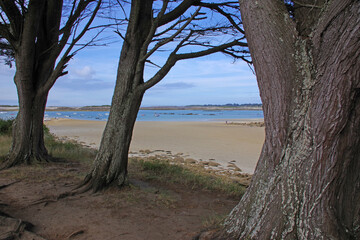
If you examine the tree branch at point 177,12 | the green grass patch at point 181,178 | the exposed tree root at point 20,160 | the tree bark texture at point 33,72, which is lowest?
the green grass patch at point 181,178

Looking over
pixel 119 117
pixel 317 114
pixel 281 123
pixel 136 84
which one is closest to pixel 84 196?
pixel 119 117

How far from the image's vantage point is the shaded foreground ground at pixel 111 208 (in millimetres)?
3701

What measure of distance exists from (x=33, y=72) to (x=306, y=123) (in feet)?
24.2

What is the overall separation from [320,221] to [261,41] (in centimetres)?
180

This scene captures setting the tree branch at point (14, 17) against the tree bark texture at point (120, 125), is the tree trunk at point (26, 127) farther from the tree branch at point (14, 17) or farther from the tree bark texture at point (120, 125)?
the tree bark texture at point (120, 125)

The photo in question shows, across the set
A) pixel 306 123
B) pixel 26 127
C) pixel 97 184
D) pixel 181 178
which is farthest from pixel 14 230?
pixel 26 127

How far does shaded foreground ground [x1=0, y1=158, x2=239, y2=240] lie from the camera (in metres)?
3.70

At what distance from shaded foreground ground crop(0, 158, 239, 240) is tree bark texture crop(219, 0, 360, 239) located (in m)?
1.08

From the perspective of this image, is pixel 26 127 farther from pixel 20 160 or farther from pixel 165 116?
pixel 165 116

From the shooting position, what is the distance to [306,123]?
2.59 m

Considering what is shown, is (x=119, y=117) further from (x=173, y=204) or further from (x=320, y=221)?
(x=320, y=221)

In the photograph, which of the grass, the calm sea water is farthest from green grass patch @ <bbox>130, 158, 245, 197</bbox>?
the calm sea water

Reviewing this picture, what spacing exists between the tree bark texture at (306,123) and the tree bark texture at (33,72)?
593cm

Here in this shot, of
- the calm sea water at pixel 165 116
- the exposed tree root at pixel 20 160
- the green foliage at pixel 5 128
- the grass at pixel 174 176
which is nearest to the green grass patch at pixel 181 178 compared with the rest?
the grass at pixel 174 176
